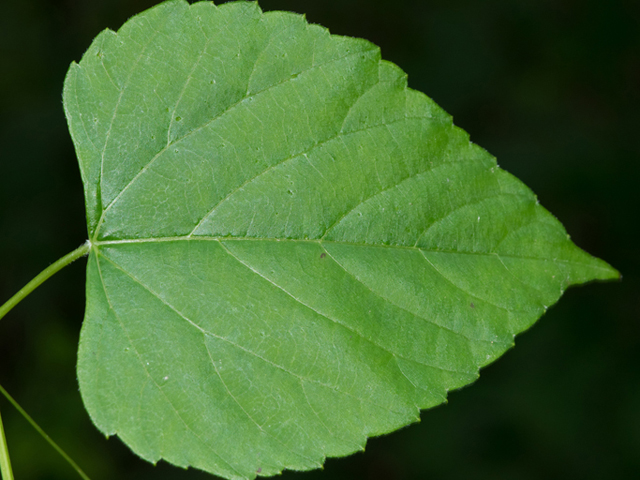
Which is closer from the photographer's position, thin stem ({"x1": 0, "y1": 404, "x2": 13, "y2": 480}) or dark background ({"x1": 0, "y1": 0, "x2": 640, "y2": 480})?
thin stem ({"x1": 0, "y1": 404, "x2": 13, "y2": 480})

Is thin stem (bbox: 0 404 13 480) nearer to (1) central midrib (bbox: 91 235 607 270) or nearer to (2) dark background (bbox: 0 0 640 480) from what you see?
(1) central midrib (bbox: 91 235 607 270)

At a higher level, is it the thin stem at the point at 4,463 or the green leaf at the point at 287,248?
the green leaf at the point at 287,248

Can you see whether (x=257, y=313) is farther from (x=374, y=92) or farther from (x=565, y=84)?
(x=565, y=84)

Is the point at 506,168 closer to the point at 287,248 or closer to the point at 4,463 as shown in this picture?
the point at 287,248

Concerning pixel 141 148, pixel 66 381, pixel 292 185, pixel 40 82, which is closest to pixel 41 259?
pixel 66 381

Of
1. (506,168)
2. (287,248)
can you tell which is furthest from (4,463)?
(506,168)

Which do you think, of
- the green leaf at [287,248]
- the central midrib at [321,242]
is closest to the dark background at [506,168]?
the green leaf at [287,248]

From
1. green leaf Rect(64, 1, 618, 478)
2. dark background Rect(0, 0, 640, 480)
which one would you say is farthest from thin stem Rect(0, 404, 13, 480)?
dark background Rect(0, 0, 640, 480)

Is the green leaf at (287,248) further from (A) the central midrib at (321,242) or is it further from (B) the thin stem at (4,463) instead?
(B) the thin stem at (4,463)
